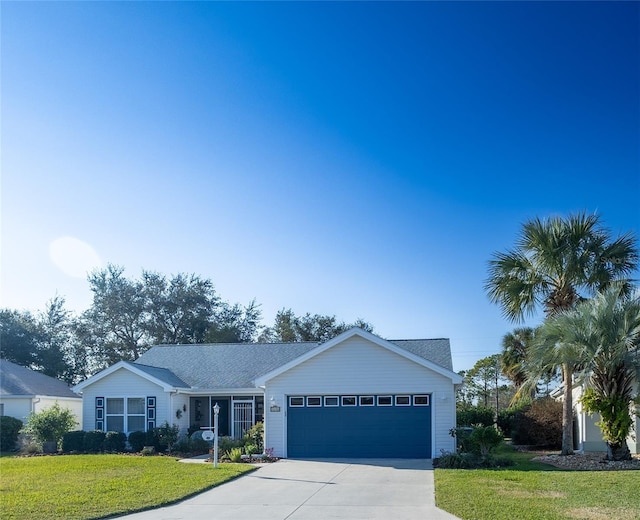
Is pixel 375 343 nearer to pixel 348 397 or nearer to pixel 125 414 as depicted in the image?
pixel 348 397

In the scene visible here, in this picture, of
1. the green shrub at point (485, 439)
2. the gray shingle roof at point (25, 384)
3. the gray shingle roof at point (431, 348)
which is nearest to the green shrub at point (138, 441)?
the gray shingle roof at point (25, 384)

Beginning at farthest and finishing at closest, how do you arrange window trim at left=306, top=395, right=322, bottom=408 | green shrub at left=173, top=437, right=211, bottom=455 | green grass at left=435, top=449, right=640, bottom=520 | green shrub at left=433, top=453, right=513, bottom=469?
green shrub at left=173, top=437, right=211, bottom=455 → window trim at left=306, top=395, right=322, bottom=408 → green shrub at left=433, top=453, right=513, bottom=469 → green grass at left=435, top=449, right=640, bottom=520

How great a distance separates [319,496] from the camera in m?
14.0

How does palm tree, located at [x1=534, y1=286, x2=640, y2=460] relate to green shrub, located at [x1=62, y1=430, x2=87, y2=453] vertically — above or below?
above

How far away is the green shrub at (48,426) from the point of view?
24.7 meters

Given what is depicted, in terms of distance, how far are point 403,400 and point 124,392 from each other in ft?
37.0

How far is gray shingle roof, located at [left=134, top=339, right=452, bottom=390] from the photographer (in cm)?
2680

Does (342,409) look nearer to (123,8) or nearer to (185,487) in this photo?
(185,487)

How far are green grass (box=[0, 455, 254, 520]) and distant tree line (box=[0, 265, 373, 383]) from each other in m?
26.4

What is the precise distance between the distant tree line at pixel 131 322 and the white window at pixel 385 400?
26.0 m

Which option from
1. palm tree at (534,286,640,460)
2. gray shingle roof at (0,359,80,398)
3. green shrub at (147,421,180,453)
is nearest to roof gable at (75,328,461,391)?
green shrub at (147,421,180,453)

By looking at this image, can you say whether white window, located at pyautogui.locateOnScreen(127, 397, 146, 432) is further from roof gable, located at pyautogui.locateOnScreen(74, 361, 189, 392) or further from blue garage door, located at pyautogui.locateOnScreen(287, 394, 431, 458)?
blue garage door, located at pyautogui.locateOnScreen(287, 394, 431, 458)

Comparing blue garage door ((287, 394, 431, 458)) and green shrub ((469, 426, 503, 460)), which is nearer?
green shrub ((469, 426, 503, 460))

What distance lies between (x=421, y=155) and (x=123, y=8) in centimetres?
838
